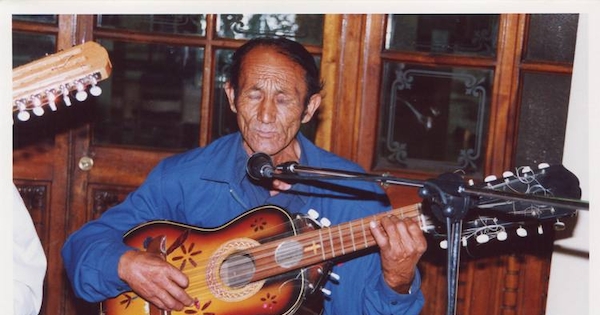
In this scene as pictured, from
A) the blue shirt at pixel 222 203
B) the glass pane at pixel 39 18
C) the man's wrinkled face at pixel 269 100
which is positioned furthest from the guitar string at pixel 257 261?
the glass pane at pixel 39 18

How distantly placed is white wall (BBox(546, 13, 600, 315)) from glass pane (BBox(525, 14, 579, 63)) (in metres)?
0.13

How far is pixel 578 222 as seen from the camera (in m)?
2.63

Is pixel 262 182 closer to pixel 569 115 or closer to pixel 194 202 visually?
pixel 194 202

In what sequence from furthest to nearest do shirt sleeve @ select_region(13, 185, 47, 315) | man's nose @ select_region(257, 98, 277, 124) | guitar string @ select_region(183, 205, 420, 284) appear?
man's nose @ select_region(257, 98, 277, 124) → guitar string @ select_region(183, 205, 420, 284) → shirt sleeve @ select_region(13, 185, 47, 315)

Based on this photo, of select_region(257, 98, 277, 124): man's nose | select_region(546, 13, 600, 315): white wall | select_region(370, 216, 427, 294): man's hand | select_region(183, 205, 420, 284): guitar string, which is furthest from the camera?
select_region(546, 13, 600, 315): white wall

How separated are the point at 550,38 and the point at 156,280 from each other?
70.7 inches

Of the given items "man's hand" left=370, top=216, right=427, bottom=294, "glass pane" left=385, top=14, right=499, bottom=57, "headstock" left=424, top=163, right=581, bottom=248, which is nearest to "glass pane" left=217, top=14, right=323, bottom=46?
"glass pane" left=385, top=14, right=499, bottom=57

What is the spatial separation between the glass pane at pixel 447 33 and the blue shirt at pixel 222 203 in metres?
0.83

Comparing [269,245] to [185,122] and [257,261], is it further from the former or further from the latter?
[185,122]

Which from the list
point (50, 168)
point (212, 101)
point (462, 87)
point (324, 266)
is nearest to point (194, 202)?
point (324, 266)

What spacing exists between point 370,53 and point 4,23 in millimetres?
1516

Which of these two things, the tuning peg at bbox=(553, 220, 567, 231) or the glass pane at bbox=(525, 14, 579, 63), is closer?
the tuning peg at bbox=(553, 220, 567, 231)

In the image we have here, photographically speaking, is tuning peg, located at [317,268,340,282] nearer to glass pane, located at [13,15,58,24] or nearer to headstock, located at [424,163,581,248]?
headstock, located at [424,163,581,248]

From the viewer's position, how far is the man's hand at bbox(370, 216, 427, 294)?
1.97 meters
